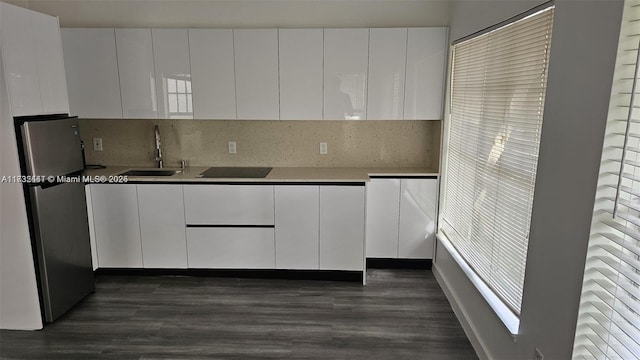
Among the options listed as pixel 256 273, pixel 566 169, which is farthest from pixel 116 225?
pixel 566 169

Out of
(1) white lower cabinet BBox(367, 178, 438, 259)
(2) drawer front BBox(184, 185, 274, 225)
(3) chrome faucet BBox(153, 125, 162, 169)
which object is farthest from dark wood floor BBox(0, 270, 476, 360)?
(3) chrome faucet BBox(153, 125, 162, 169)

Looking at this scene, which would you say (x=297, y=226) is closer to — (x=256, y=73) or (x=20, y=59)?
(x=256, y=73)

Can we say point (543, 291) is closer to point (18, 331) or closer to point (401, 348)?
point (401, 348)

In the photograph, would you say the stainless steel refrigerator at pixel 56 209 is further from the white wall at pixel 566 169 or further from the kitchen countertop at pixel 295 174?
the white wall at pixel 566 169

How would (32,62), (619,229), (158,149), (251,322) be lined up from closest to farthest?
(619,229) < (32,62) < (251,322) < (158,149)

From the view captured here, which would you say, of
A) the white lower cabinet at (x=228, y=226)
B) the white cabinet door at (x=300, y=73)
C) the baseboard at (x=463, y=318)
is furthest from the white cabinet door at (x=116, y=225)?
the baseboard at (x=463, y=318)

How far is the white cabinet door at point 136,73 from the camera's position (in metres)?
3.55

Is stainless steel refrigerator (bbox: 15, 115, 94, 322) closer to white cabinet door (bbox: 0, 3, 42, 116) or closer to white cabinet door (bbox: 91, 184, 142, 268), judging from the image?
white cabinet door (bbox: 0, 3, 42, 116)

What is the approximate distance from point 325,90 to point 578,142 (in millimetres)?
2316

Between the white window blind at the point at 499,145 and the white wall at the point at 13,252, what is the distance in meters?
3.01

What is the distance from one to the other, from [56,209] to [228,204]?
125cm

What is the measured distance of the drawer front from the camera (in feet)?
11.5

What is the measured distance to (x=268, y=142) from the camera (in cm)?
405

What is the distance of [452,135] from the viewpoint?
136 inches
